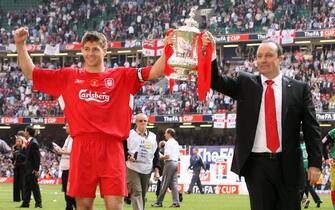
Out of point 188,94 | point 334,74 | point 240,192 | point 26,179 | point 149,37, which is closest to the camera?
point 26,179

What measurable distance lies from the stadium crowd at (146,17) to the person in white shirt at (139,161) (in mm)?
37362

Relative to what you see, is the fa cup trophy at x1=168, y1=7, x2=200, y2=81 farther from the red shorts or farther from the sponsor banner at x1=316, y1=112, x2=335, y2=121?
the sponsor banner at x1=316, y1=112, x2=335, y2=121

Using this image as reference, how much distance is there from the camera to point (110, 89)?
817 cm

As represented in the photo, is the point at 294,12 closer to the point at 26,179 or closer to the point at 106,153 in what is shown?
the point at 26,179

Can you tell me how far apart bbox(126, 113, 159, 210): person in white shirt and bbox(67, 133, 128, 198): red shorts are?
5427 mm

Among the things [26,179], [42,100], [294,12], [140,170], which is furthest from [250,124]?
[42,100]

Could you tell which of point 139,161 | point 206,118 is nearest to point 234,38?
point 206,118

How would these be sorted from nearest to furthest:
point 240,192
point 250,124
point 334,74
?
point 250,124 < point 240,192 < point 334,74

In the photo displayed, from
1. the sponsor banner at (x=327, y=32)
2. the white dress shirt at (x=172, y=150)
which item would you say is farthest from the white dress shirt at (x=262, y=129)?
the sponsor banner at (x=327, y=32)

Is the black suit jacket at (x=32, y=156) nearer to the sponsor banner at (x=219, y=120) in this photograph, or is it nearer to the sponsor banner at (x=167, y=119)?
the sponsor banner at (x=219, y=120)

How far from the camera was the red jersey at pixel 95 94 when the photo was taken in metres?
8.07

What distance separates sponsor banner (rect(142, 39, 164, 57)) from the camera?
5459 cm

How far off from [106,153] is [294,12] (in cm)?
4707

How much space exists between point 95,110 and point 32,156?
14.0m
